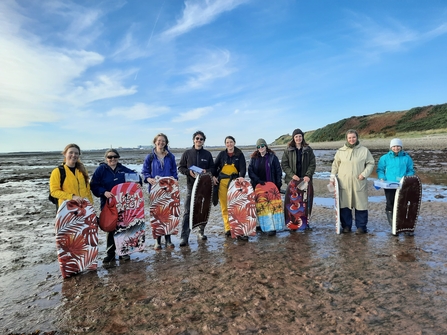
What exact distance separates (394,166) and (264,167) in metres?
2.60

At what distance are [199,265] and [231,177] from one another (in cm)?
212

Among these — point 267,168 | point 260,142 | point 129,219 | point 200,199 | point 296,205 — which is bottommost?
point 296,205

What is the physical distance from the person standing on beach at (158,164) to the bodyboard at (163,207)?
112mm

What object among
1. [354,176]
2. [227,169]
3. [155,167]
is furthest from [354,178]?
[155,167]

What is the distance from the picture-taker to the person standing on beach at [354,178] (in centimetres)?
582

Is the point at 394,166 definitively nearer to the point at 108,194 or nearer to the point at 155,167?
the point at 155,167

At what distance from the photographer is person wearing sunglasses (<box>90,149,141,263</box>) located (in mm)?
4902

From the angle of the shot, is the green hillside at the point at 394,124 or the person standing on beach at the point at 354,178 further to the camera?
the green hillside at the point at 394,124

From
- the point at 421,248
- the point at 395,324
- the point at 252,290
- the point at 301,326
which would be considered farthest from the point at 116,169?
the point at 421,248

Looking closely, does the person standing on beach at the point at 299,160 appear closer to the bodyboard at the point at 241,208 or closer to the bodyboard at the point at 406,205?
the bodyboard at the point at 241,208

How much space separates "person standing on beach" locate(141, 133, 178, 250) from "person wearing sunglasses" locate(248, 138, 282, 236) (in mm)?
1728

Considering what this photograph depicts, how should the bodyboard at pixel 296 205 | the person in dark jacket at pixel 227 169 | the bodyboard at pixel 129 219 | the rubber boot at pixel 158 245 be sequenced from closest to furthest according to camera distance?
1. the bodyboard at pixel 129 219
2. the rubber boot at pixel 158 245
3. the person in dark jacket at pixel 227 169
4. the bodyboard at pixel 296 205

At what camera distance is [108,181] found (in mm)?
5004

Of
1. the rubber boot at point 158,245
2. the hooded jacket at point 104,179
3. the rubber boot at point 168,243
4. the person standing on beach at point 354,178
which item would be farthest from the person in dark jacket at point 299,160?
the hooded jacket at point 104,179
